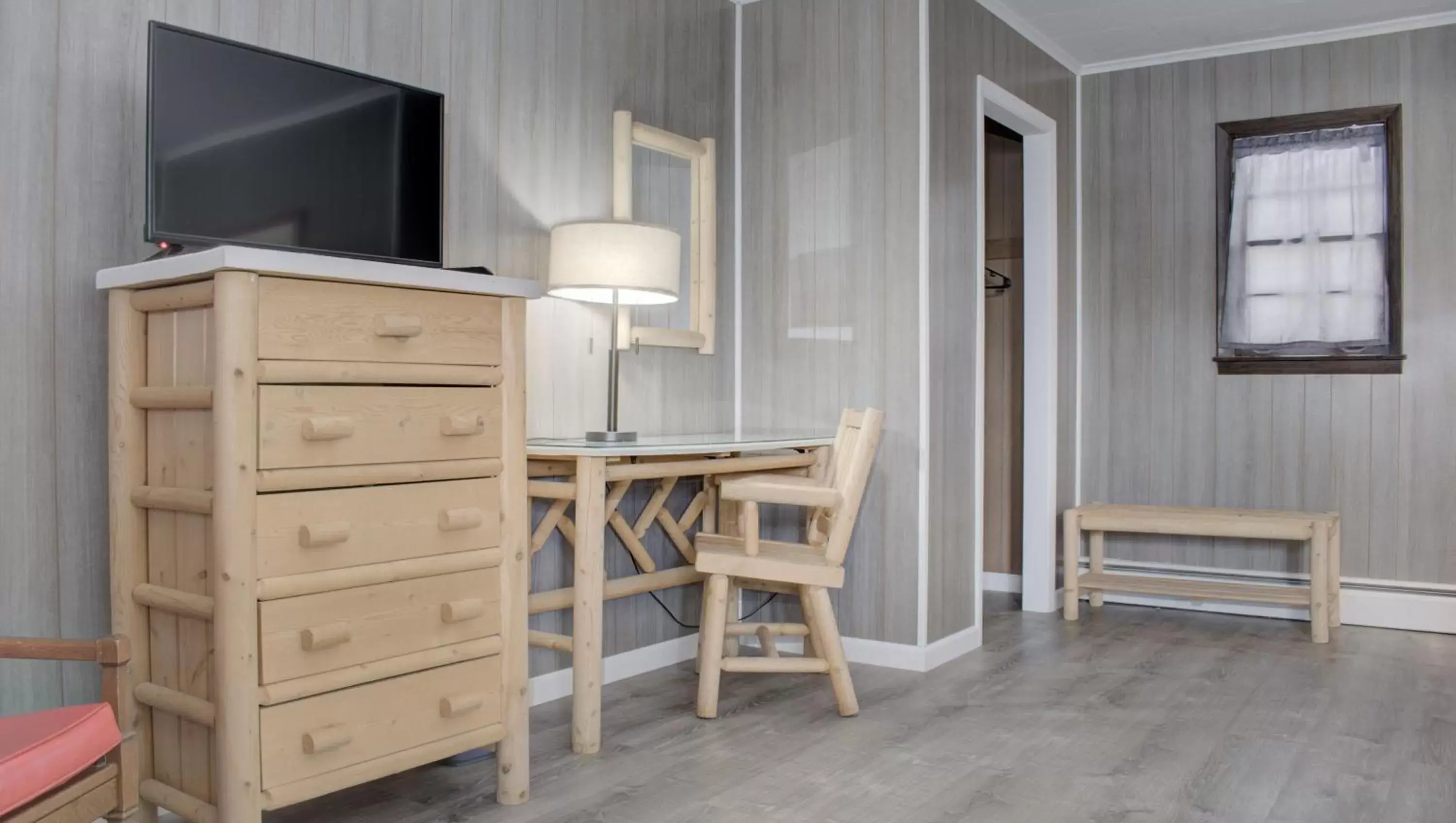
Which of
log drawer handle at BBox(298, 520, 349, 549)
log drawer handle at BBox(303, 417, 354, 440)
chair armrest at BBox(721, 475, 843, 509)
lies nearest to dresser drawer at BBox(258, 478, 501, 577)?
log drawer handle at BBox(298, 520, 349, 549)

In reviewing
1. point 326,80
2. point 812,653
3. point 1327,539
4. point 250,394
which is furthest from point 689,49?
point 1327,539

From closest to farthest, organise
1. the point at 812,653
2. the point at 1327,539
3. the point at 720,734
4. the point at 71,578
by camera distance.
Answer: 1. the point at 71,578
2. the point at 720,734
3. the point at 812,653
4. the point at 1327,539

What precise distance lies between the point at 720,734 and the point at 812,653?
79 centimetres

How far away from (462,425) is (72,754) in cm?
95

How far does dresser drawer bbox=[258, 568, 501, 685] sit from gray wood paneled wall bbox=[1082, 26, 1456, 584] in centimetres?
359

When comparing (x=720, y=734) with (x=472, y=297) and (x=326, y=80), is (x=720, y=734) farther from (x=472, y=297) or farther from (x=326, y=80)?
(x=326, y=80)

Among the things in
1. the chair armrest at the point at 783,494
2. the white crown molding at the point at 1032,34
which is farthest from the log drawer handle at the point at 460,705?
the white crown molding at the point at 1032,34

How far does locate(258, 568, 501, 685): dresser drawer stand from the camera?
2.01 metres

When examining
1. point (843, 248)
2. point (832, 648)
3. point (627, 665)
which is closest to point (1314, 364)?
point (843, 248)

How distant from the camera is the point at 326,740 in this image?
207 cm

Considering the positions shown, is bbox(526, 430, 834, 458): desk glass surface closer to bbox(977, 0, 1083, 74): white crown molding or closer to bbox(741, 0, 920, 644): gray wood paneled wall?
bbox(741, 0, 920, 644): gray wood paneled wall

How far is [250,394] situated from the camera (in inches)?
76.7

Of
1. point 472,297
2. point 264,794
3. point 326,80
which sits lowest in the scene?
point 264,794

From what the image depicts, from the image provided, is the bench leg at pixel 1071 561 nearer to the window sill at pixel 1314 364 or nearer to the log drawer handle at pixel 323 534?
the window sill at pixel 1314 364
